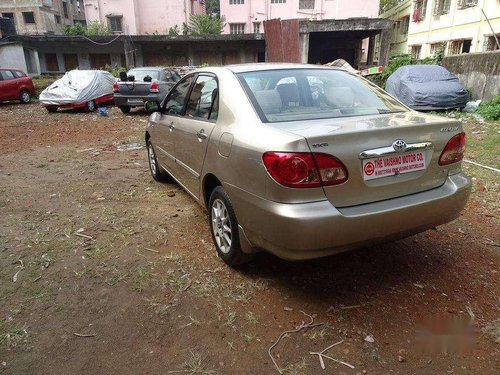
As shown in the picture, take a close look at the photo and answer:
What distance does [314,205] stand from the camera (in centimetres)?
211

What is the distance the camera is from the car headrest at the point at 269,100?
104 inches

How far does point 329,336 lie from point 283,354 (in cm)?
31

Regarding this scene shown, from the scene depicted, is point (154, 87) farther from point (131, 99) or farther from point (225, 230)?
point (225, 230)

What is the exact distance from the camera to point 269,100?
107 inches

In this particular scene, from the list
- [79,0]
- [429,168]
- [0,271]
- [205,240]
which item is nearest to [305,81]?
[429,168]

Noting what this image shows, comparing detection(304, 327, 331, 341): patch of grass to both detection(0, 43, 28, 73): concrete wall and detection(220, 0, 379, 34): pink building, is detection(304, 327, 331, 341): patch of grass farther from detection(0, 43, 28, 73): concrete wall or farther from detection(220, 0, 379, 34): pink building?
detection(220, 0, 379, 34): pink building

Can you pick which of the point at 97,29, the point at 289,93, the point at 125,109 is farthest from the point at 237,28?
the point at 289,93

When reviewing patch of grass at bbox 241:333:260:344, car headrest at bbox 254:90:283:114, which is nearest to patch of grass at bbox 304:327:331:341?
patch of grass at bbox 241:333:260:344

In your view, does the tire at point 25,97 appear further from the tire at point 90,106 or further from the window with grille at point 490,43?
the window with grille at point 490,43

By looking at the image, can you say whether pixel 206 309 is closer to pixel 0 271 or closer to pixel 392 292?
pixel 392 292

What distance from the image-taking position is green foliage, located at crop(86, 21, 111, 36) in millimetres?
31044

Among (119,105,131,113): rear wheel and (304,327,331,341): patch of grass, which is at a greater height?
(304,327,331,341): patch of grass

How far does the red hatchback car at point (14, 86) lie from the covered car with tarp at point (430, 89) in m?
14.5

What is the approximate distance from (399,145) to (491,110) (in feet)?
28.5
